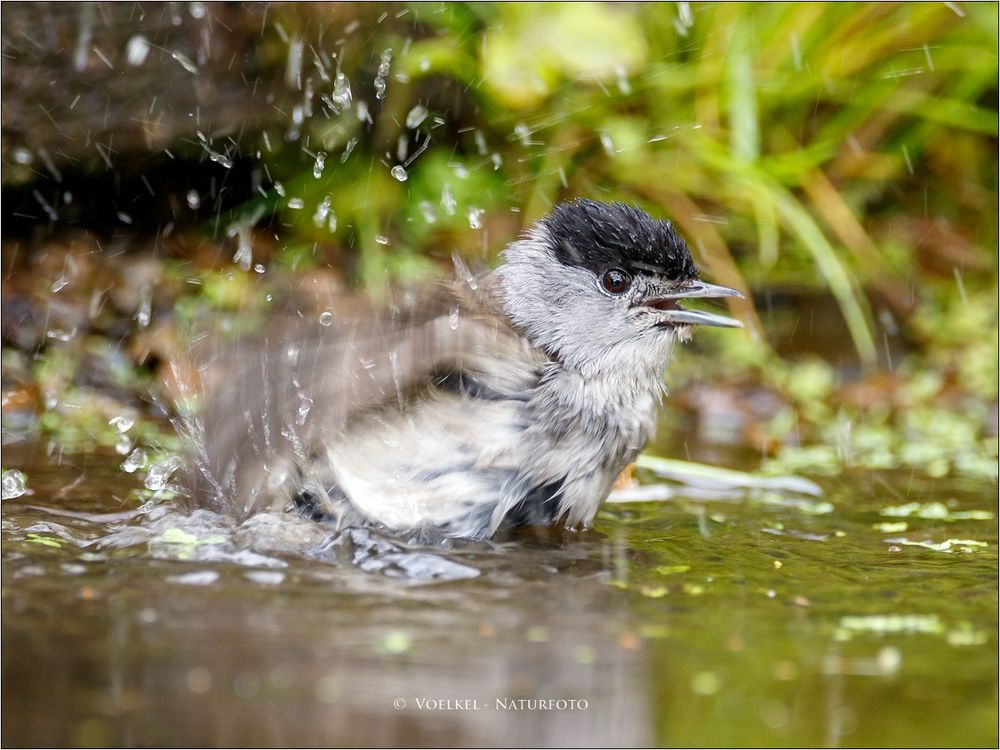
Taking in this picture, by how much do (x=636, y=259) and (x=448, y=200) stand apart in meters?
1.80

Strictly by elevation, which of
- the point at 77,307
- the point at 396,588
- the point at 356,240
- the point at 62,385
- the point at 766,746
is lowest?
the point at 766,746

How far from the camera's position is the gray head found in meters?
3.37

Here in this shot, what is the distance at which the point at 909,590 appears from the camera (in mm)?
2754

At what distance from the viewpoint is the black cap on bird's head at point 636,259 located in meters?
3.39

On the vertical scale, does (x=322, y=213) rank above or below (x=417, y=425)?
above

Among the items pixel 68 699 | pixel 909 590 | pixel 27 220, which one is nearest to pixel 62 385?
pixel 27 220

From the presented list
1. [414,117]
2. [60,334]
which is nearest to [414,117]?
[414,117]

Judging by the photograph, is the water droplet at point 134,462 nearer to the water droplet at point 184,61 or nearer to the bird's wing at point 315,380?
the bird's wing at point 315,380

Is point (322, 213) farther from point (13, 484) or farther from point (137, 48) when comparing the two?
point (13, 484)

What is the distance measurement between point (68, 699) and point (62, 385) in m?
2.78

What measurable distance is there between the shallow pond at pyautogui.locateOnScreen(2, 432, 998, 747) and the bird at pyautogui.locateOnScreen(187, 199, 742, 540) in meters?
0.13

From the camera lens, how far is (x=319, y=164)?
504 cm

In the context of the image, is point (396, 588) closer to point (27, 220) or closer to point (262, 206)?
point (262, 206)

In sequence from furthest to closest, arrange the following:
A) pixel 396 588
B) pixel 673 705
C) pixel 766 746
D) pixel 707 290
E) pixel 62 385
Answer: pixel 62 385 → pixel 707 290 → pixel 396 588 → pixel 673 705 → pixel 766 746
